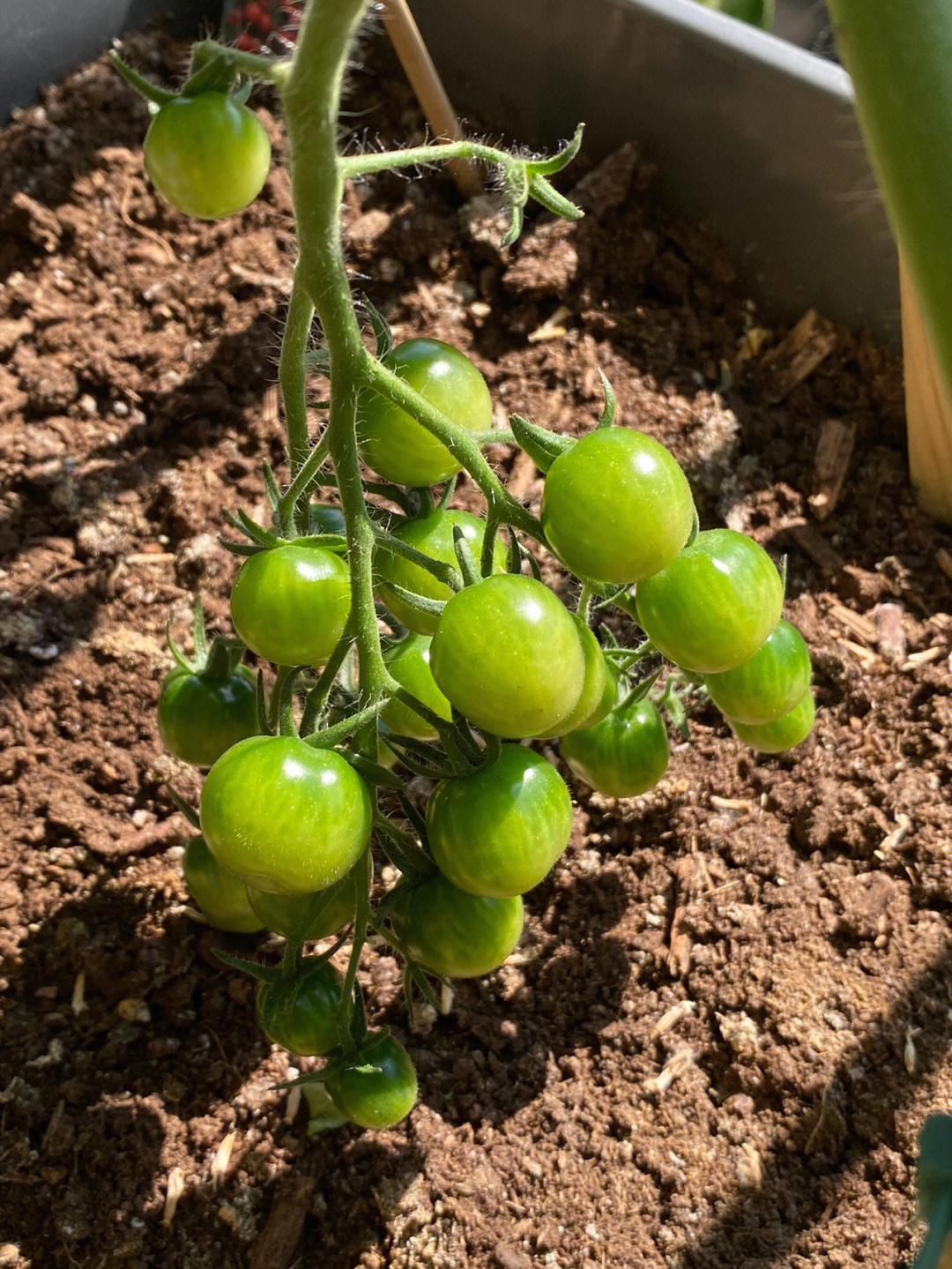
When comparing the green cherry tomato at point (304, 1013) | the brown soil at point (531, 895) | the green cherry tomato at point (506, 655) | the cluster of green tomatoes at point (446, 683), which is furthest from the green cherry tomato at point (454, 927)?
the brown soil at point (531, 895)

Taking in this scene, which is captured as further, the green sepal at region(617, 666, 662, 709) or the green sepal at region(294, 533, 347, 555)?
the green sepal at region(617, 666, 662, 709)

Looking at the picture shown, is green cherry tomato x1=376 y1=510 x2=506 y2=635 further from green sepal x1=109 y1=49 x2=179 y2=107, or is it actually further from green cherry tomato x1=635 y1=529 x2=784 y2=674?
green sepal x1=109 y1=49 x2=179 y2=107

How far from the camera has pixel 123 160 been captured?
6.05 feet

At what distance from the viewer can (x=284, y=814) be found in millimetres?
741

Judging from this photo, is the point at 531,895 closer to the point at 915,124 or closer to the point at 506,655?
the point at 506,655

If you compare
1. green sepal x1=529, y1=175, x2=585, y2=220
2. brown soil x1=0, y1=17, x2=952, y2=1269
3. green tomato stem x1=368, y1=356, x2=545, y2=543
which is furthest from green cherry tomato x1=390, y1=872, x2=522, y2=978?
green sepal x1=529, y1=175, x2=585, y2=220

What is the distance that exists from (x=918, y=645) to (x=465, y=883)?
0.98m

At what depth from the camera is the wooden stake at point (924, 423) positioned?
5.00 ft

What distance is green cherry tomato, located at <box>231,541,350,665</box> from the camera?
0.83 m

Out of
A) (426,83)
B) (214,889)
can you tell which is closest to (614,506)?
(214,889)

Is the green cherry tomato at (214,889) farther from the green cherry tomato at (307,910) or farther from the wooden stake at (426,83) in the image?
the wooden stake at (426,83)

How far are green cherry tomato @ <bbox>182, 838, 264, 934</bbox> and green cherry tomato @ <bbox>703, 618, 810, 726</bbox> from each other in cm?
55

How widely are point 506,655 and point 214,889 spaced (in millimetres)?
606

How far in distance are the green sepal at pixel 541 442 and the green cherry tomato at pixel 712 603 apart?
0.12 m
